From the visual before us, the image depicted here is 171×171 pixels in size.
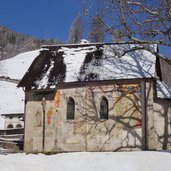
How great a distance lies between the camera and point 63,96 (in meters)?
29.5

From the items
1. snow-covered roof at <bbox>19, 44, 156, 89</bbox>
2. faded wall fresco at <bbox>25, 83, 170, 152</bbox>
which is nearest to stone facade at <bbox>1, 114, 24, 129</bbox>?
snow-covered roof at <bbox>19, 44, 156, 89</bbox>

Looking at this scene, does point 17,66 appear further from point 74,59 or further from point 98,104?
point 98,104

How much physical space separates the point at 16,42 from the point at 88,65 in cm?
14385

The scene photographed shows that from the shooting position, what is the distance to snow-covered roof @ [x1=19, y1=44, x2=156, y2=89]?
94.0 ft

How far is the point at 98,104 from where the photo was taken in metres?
28.5

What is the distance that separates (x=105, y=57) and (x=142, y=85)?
4173 mm

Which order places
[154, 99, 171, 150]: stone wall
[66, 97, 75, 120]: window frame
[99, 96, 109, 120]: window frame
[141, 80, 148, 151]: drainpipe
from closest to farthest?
[141, 80, 148, 151]: drainpipe
[154, 99, 171, 150]: stone wall
[99, 96, 109, 120]: window frame
[66, 97, 75, 120]: window frame

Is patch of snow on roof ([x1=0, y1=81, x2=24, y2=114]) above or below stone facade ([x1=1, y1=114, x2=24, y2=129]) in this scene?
above

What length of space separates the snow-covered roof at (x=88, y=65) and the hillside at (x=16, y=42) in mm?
119038

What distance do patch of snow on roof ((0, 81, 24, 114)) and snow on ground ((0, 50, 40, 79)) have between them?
597 cm

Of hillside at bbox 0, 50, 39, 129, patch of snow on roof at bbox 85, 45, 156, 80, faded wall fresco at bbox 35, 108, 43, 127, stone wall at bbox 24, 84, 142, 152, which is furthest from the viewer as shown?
hillside at bbox 0, 50, 39, 129

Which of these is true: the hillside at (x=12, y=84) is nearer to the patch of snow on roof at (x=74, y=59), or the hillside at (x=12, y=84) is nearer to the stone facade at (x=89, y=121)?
the patch of snow on roof at (x=74, y=59)

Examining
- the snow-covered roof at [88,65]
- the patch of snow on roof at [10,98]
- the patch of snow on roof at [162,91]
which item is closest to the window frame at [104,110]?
the snow-covered roof at [88,65]

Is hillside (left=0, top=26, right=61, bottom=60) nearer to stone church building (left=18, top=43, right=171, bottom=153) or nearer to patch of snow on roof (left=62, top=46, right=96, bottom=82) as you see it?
patch of snow on roof (left=62, top=46, right=96, bottom=82)
